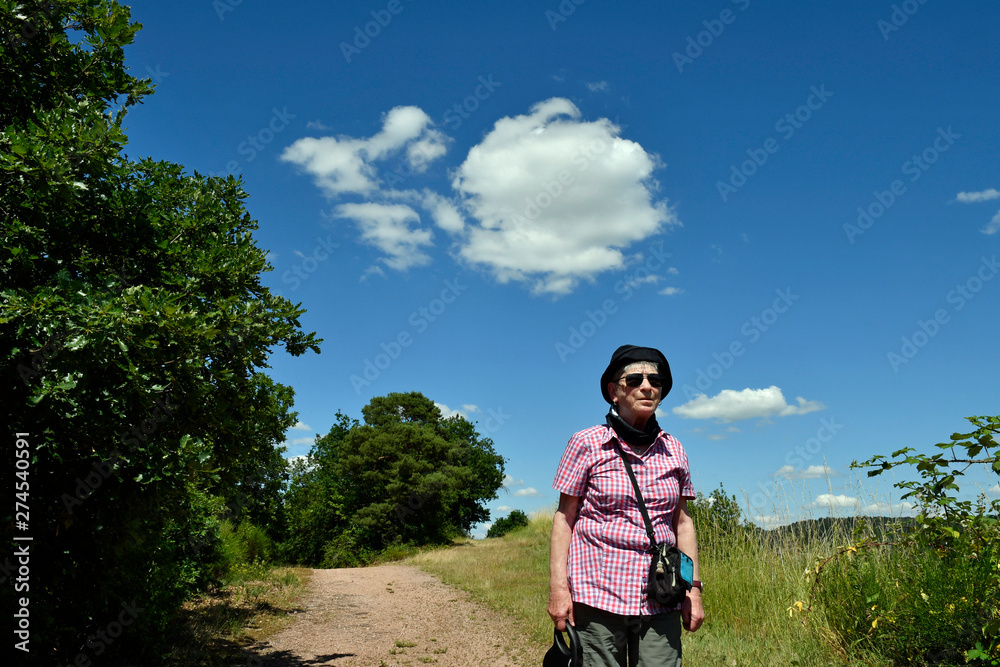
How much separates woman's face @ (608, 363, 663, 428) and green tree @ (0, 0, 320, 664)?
112 inches

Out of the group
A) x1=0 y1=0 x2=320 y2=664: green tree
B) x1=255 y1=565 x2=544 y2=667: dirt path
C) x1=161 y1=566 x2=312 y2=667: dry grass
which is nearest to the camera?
x1=0 y1=0 x2=320 y2=664: green tree

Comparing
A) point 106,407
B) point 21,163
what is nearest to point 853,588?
point 106,407

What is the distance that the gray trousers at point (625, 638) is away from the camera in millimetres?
2934

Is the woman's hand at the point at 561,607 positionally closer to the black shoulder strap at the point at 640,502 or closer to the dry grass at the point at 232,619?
the black shoulder strap at the point at 640,502

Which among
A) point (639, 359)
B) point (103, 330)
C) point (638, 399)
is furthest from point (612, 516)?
point (103, 330)

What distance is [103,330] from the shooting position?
3.57 meters

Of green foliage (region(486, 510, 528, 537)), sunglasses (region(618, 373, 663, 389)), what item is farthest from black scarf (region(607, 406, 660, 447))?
green foliage (region(486, 510, 528, 537))

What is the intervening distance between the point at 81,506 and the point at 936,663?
672cm

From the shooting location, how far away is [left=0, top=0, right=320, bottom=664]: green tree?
3.83m

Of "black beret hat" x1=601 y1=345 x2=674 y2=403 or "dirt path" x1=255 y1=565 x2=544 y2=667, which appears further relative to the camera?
"dirt path" x1=255 y1=565 x2=544 y2=667

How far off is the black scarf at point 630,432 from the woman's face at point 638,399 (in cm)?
6

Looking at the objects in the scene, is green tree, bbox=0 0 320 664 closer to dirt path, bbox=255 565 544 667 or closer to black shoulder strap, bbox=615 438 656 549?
dirt path, bbox=255 565 544 667

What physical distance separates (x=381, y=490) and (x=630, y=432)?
30.9 metres

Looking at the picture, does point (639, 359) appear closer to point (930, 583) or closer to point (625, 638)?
point (625, 638)
